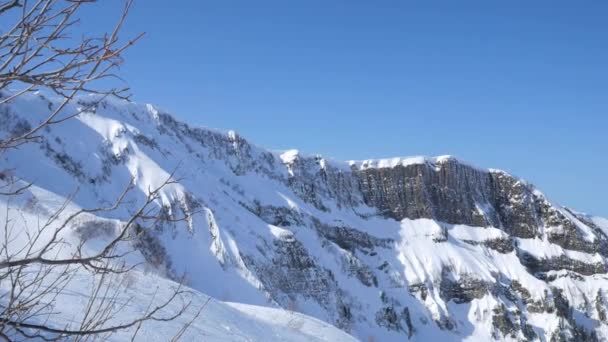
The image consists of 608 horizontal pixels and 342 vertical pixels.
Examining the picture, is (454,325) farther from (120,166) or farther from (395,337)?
(120,166)

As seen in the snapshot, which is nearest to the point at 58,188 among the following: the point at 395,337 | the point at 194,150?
the point at 194,150

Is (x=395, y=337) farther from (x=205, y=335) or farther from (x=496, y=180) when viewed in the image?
(x=205, y=335)

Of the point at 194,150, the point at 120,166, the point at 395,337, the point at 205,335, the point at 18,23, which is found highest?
the point at 194,150

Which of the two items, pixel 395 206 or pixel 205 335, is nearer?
pixel 205 335

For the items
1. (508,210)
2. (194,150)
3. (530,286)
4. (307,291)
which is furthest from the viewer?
(508,210)

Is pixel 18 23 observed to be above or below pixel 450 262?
below

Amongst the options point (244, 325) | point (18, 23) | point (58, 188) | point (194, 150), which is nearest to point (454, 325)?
point (194, 150)

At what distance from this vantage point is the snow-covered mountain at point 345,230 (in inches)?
1588

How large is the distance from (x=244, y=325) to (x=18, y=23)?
25.9 feet

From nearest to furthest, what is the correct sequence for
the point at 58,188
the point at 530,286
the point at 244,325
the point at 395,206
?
the point at 244,325 < the point at 58,188 < the point at 530,286 < the point at 395,206

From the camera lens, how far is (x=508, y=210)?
82000mm

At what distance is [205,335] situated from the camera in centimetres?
754

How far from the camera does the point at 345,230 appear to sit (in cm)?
6456

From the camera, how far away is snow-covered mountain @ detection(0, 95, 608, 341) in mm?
40344
